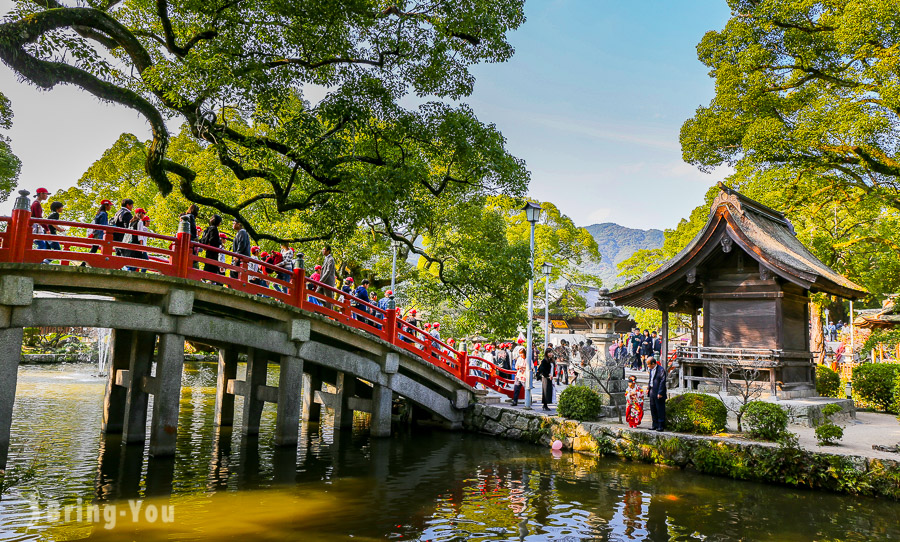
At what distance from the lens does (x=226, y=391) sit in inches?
653

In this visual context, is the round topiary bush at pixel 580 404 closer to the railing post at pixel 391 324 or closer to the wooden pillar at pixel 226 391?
the railing post at pixel 391 324

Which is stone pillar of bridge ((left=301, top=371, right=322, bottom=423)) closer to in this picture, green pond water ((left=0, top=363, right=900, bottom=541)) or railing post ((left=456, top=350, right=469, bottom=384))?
green pond water ((left=0, top=363, right=900, bottom=541))

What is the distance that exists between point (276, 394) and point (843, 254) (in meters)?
24.4

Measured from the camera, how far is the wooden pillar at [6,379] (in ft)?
33.6

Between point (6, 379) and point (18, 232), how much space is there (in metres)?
2.64

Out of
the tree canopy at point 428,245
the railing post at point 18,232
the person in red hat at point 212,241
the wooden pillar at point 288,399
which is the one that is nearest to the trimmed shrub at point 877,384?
the tree canopy at point 428,245

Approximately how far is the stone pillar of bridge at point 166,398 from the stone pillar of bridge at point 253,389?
10.4 ft

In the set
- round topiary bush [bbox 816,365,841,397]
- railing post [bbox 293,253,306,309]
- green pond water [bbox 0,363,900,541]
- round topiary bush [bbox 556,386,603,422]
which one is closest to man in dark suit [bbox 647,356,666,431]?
green pond water [bbox 0,363,900,541]

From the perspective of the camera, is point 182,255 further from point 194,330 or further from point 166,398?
point 166,398

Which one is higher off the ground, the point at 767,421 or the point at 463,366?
the point at 463,366

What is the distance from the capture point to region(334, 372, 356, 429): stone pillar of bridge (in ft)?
55.0

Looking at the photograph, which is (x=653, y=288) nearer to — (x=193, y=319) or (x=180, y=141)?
(x=193, y=319)

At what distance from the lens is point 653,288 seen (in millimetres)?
19094

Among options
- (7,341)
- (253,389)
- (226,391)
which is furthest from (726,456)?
(7,341)
